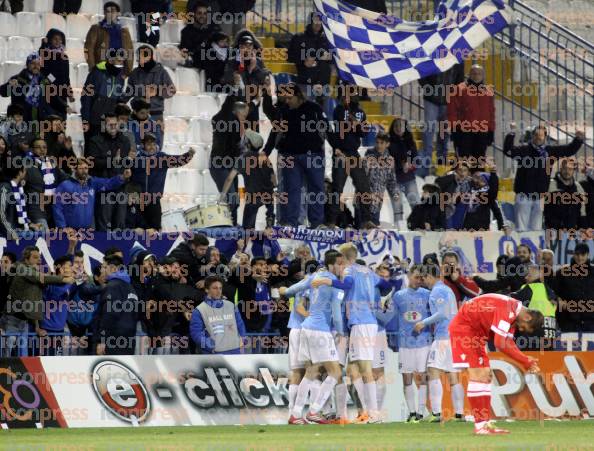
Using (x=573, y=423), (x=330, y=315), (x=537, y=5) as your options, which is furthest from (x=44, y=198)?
(x=537, y=5)

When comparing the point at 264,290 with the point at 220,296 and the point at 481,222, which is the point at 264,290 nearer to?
the point at 220,296

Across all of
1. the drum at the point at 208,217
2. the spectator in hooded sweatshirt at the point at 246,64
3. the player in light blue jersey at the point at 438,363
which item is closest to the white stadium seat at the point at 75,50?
the spectator in hooded sweatshirt at the point at 246,64

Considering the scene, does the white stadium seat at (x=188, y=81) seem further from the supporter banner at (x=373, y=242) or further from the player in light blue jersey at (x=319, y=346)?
the player in light blue jersey at (x=319, y=346)

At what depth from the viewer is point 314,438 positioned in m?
18.7

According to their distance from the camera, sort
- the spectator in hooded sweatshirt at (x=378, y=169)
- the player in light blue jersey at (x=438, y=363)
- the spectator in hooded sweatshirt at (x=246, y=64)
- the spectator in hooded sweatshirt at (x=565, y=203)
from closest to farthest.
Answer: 1. the player in light blue jersey at (x=438, y=363)
2. the spectator in hooded sweatshirt at (x=378, y=169)
3. the spectator in hooded sweatshirt at (x=565, y=203)
4. the spectator in hooded sweatshirt at (x=246, y=64)

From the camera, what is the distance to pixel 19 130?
77.8 ft

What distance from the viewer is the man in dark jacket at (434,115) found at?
28672 mm

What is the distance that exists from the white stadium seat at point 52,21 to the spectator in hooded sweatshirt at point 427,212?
6.83m

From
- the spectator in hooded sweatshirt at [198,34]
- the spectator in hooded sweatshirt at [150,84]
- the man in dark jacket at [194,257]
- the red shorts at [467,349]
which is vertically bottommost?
the red shorts at [467,349]

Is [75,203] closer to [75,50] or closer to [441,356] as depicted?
[75,50]

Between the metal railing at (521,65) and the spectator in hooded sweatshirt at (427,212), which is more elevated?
the metal railing at (521,65)

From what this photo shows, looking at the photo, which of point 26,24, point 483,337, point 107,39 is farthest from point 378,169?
point 483,337

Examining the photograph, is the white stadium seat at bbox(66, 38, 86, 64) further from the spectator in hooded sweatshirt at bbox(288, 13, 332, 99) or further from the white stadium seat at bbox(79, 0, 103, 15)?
the spectator in hooded sweatshirt at bbox(288, 13, 332, 99)

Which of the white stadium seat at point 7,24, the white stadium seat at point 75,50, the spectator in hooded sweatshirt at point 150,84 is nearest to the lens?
the spectator in hooded sweatshirt at point 150,84
